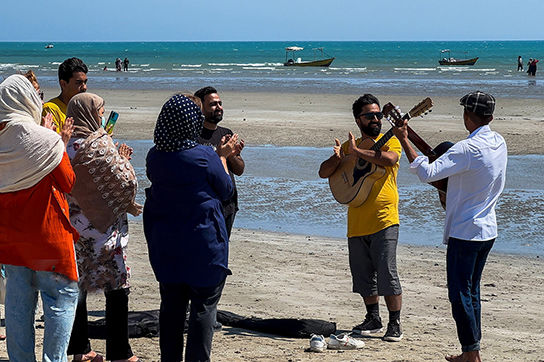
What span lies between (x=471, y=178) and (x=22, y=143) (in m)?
2.68


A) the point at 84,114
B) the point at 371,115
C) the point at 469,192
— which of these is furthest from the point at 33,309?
the point at 371,115

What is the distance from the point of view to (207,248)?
16.0 ft

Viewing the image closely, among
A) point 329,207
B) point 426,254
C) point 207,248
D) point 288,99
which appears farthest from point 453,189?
point 288,99

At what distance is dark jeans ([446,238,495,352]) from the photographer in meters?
5.45

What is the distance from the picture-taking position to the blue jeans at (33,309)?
184 inches

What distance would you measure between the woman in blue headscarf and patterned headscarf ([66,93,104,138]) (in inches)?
23.9

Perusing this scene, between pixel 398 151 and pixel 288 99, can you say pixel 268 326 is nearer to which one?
pixel 398 151

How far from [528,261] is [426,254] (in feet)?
3.53

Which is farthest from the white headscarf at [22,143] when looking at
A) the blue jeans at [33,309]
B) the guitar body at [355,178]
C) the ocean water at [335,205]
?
the ocean water at [335,205]

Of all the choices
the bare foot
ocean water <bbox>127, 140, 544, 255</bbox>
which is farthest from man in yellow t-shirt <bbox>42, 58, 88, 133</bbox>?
ocean water <bbox>127, 140, 544, 255</bbox>

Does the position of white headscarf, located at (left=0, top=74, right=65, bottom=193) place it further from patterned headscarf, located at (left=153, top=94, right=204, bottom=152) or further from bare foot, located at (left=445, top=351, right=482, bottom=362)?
bare foot, located at (left=445, top=351, right=482, bottom=362)

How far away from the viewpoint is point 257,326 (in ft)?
21.6

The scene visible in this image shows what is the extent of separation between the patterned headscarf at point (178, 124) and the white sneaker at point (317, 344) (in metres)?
1.94

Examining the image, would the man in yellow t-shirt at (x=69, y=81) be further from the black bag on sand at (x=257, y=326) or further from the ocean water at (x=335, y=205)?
the ocean water at (x=335, y=205)
